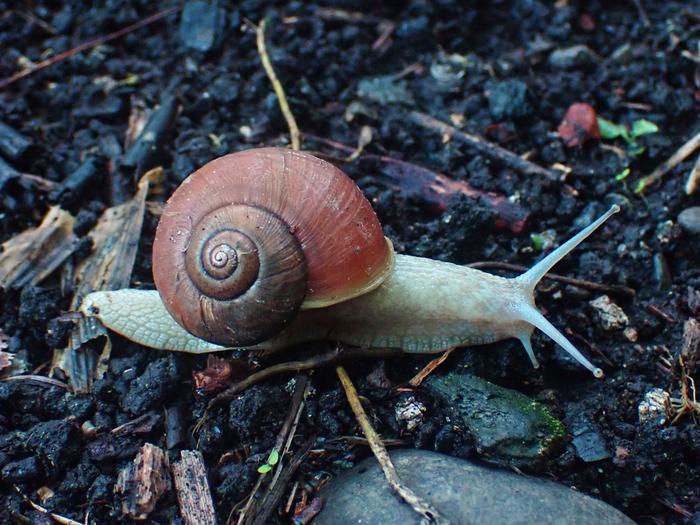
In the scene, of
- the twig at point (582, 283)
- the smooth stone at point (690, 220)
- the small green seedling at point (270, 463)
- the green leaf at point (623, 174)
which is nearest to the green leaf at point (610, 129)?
the green leaf at point (623, 174)

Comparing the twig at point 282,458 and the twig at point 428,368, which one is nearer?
the twig at point 282,458

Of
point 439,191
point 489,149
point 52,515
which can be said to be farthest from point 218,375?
point 489,149

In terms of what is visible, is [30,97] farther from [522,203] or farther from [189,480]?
[522,203]

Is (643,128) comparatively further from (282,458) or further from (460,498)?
(282,458)

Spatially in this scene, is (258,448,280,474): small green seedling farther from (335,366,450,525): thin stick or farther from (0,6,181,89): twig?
(0,6,181,89): twig

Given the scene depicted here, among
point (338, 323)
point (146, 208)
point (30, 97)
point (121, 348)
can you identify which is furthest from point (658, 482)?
point (30, 97)

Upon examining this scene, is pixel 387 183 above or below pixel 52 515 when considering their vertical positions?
above

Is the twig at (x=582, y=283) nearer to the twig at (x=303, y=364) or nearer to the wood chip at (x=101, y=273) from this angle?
the twig at (x=303, y=364)

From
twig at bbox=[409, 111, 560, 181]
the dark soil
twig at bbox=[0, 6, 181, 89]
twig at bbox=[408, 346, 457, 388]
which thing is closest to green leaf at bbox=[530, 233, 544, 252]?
the dark soil
